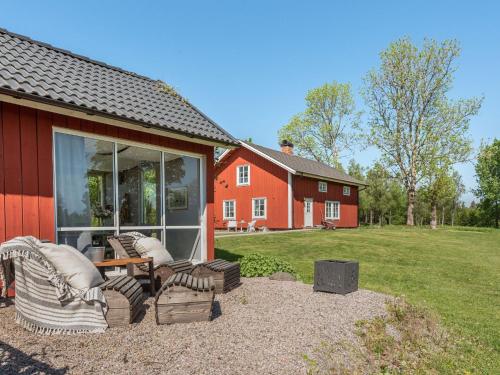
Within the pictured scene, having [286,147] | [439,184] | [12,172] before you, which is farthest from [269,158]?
[12,172]

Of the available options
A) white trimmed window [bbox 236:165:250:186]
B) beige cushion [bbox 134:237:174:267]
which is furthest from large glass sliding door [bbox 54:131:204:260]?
white trimmed window [bbox 236:165:250:186]

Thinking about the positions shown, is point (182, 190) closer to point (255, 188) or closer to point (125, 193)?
point (125, 193)

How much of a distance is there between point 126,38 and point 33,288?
31.4 ft

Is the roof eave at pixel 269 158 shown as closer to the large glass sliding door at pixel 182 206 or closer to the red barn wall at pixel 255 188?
the red barn wall at pixel 255 188

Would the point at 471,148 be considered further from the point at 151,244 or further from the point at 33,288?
the point at 33,288

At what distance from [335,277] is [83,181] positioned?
466 centimetres

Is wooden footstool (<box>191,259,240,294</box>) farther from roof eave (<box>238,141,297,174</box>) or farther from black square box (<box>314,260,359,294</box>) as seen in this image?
roof eave (<box>238,141,297,174</box>)

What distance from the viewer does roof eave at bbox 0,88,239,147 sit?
4949 millimetres

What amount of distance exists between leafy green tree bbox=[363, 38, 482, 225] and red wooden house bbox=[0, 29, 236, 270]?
24.8 m

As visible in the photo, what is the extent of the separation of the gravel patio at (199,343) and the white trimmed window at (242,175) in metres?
20.6

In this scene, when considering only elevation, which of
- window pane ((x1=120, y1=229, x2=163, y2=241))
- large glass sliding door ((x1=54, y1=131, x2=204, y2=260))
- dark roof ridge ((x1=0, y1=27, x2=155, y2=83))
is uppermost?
dark roof ridge ((x1=0, y1=27, x2=155, y2=83))

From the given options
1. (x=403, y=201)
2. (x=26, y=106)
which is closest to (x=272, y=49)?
(x=26, y=106)

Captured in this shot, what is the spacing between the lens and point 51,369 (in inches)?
118

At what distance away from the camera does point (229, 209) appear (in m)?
26.7
